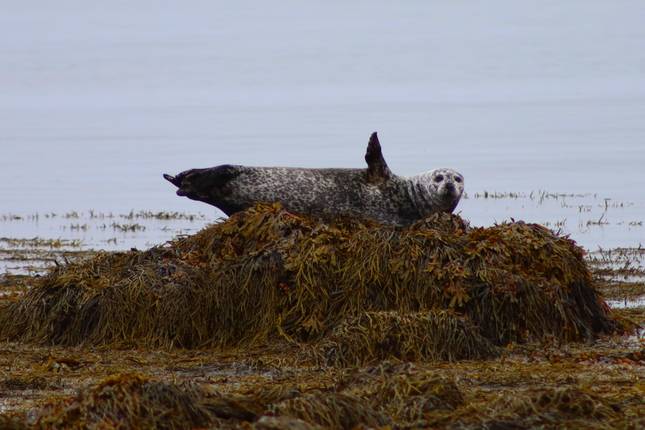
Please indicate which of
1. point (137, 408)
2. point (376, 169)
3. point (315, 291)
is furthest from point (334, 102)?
point (137, 408)

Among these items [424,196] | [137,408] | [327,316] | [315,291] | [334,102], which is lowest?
[137,408]

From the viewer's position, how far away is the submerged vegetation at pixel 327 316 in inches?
264

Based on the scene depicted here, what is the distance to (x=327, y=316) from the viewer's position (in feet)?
26.0

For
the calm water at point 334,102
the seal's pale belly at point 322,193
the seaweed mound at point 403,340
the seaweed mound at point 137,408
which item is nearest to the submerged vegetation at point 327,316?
the seaweed mound at point 403,340

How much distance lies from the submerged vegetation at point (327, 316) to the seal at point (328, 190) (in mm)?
1095

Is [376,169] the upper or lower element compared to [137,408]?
upper

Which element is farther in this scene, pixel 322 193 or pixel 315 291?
pixel 322 193

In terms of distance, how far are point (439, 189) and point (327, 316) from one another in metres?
2.30

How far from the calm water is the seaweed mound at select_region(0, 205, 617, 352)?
189 inches

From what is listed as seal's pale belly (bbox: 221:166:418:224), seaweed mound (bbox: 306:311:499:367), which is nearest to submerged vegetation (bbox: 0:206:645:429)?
seaweed mound (bbox: 306:311:499:367)

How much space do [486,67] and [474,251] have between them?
61.8 m

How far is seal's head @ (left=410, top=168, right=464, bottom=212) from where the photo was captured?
32.7 ft

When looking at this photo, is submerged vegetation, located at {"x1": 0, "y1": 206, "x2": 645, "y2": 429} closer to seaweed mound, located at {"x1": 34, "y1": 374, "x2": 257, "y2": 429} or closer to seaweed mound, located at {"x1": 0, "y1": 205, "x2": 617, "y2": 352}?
seaweed mound, located at {"x1": 0, "y1": 205, "x2": 617, "y2": 352}

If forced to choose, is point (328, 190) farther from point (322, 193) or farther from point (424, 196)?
point (424, 196)
